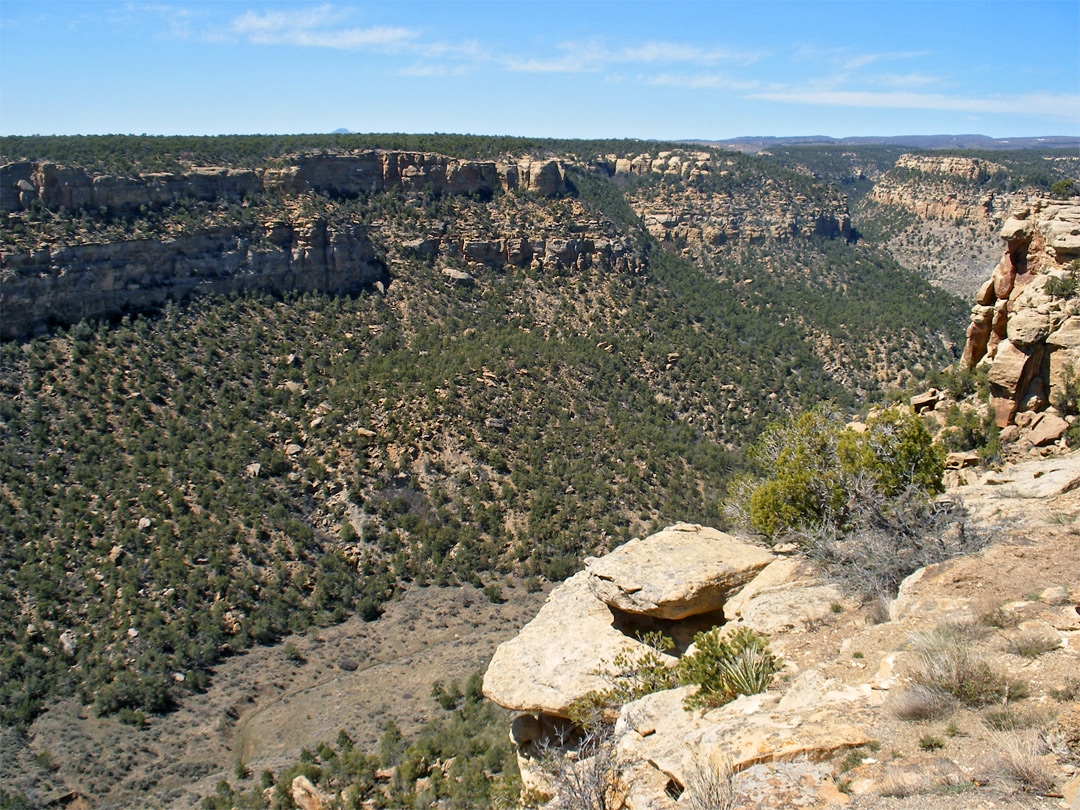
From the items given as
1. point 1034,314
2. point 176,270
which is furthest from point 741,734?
point 176,270

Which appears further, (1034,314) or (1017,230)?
(1017,230)

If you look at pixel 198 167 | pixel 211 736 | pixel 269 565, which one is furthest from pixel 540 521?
pixel 198 167

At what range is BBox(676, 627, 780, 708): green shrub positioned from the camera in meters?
9.40

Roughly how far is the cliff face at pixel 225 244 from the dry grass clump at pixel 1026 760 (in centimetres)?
4338

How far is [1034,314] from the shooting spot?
51.8 ft

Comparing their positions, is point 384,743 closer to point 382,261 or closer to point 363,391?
point 363,391

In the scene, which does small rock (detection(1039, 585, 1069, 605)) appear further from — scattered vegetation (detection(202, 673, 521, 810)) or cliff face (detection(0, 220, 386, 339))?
cliff face (detection(0, 220, 386, 339))

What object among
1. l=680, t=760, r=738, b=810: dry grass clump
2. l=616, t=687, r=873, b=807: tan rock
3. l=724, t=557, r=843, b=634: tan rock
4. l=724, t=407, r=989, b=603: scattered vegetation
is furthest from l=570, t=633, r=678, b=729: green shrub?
l=680, t=760, r=738, b=810: dry grass clump

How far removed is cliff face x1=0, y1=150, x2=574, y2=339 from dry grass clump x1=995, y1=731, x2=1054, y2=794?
142ft

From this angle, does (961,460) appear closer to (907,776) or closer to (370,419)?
(907,776)

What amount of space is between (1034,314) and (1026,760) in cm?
1332

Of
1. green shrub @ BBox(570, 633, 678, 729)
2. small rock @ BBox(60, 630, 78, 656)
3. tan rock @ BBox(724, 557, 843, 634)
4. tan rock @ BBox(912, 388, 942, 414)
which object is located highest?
tan rock @ BBox(912, 388, 942, 414)

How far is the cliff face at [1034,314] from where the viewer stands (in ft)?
50.9

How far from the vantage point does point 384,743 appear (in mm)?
19406
